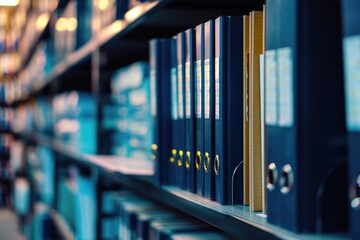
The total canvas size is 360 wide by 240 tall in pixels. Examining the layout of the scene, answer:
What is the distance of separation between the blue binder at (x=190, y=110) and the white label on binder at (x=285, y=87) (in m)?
0.39

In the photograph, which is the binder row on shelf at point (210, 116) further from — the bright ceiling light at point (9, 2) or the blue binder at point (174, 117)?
the bright ceiling light at point (9, 2)

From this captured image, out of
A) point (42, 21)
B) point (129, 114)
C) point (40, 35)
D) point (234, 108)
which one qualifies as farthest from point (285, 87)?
point (40, 35)

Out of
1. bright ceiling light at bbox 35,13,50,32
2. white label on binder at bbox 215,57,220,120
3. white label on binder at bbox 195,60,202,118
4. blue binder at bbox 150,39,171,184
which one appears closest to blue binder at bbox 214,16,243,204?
white label on binder at bbox 215,57,220,120

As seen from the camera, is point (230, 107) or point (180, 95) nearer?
point (230, 107)

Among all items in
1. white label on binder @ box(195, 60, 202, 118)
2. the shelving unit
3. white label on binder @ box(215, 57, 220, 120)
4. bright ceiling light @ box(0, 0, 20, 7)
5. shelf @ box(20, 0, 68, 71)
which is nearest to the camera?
the shelving unit

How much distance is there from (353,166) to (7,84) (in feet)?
24.6

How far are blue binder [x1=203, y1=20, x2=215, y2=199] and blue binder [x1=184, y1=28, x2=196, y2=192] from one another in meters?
0.08

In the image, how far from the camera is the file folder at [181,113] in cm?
117

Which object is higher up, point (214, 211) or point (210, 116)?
point (210, 116)

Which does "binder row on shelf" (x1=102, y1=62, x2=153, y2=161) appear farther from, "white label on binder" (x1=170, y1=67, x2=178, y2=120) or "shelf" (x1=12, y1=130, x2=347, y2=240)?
"white label on binder" (x1=170, y1=67, x2=178, y2=120)

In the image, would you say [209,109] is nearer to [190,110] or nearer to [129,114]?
[190,110]

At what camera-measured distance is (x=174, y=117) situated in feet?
4.07

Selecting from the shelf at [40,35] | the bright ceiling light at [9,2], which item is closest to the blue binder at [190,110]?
the shelf at [40,35]

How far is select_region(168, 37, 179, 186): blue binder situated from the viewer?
122 centimetres
